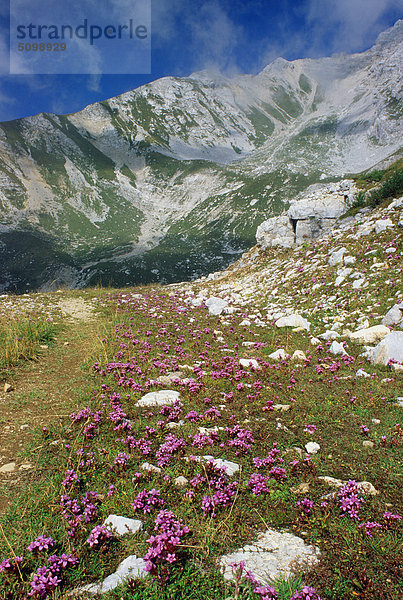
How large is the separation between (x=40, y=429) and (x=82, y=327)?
8.65 m

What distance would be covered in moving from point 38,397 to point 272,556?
6200mm

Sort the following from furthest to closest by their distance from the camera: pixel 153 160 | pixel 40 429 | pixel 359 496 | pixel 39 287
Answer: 1. pixel 153 160
2. pixel 39 287
3. pixel 40 429
4. pixel 359 496

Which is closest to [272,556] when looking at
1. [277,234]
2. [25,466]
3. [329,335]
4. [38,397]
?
[25,466]

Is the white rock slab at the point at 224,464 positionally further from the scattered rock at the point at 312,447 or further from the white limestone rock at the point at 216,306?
the white limestone rock at the point at 216,306

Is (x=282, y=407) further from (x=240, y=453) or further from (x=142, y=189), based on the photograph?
(x=142, y=189)

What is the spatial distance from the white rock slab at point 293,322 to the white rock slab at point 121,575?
10026 mm

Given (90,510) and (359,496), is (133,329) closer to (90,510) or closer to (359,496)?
(90,510)

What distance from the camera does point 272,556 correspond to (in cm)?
321

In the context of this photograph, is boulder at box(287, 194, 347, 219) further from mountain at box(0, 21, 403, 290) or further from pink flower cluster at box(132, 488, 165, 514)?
mountain at box(0, 21, 403, 290)

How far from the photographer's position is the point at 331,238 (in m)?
18.4

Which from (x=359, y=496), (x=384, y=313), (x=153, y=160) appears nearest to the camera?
(x=359, y=496)

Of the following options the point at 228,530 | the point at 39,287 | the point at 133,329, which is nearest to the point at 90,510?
the point at 228,530

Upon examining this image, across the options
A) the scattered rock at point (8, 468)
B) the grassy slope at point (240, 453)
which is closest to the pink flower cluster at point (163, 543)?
the grassy slope at point (240, 453)

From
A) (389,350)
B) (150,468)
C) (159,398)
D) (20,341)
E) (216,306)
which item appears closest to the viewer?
(150,468)
